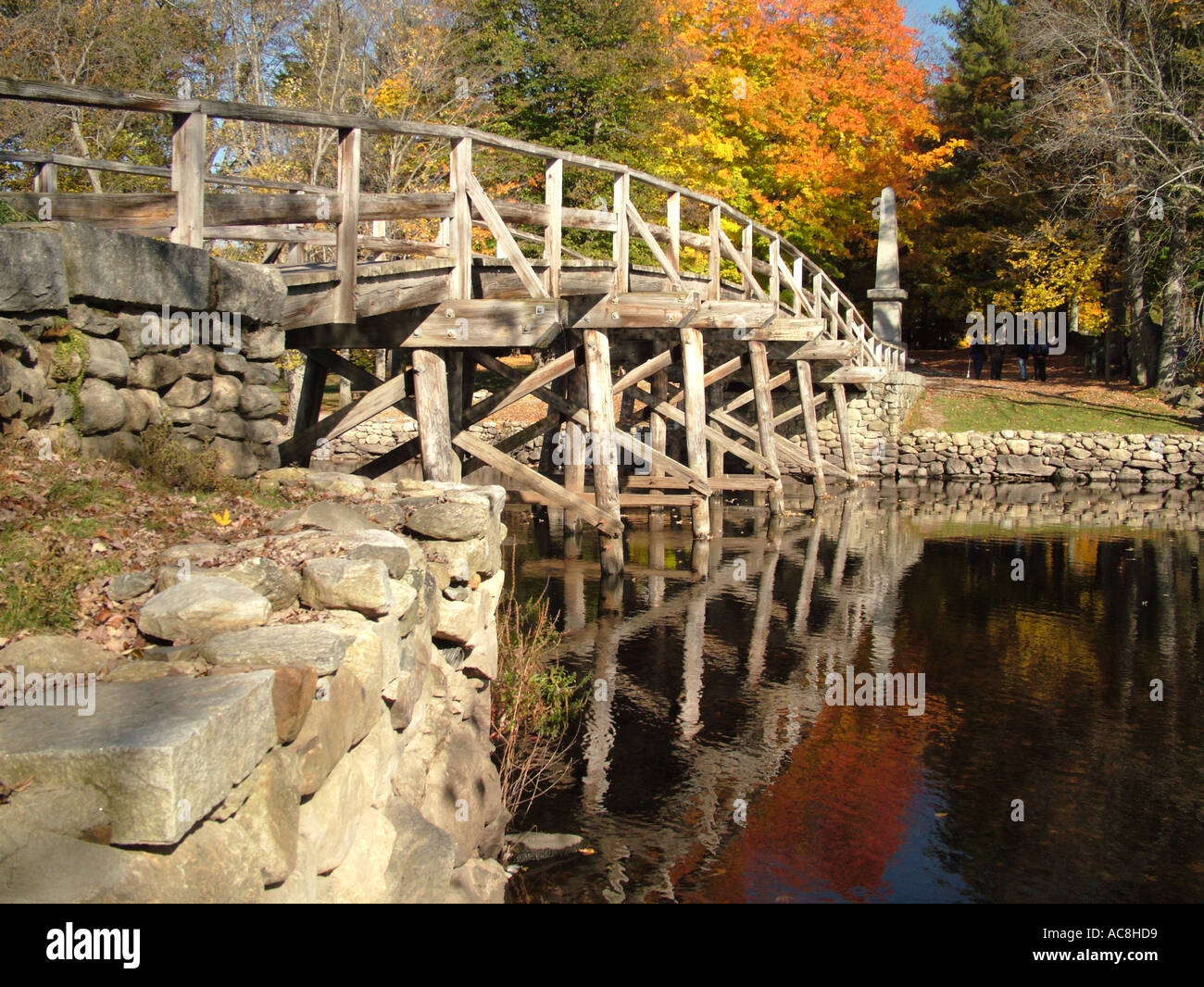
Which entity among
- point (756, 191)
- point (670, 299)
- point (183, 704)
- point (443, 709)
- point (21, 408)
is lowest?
point (443, 709)

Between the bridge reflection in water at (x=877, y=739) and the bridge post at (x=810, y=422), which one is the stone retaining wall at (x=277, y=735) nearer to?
the bridge reflection in water at (x=877, y=739)

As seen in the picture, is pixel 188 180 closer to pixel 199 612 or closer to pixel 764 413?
pixel 199 612

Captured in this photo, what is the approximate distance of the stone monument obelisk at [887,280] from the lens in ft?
86.2

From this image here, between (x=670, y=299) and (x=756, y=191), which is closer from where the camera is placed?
(x=670, y=299)

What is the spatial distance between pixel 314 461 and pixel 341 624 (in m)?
17.9

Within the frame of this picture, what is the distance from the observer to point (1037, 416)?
25734 millimetres

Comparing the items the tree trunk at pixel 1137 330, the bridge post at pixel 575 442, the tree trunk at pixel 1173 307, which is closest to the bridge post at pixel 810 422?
the bridge post at pixel 575 442

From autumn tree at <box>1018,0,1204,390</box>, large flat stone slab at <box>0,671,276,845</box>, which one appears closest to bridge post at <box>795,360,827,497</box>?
autumn tree at <box>1018,0,1204,390</box>

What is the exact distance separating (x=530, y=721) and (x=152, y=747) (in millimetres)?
4308

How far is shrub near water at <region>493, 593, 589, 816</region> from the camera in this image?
6133 millimetres

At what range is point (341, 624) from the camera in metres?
3.87
